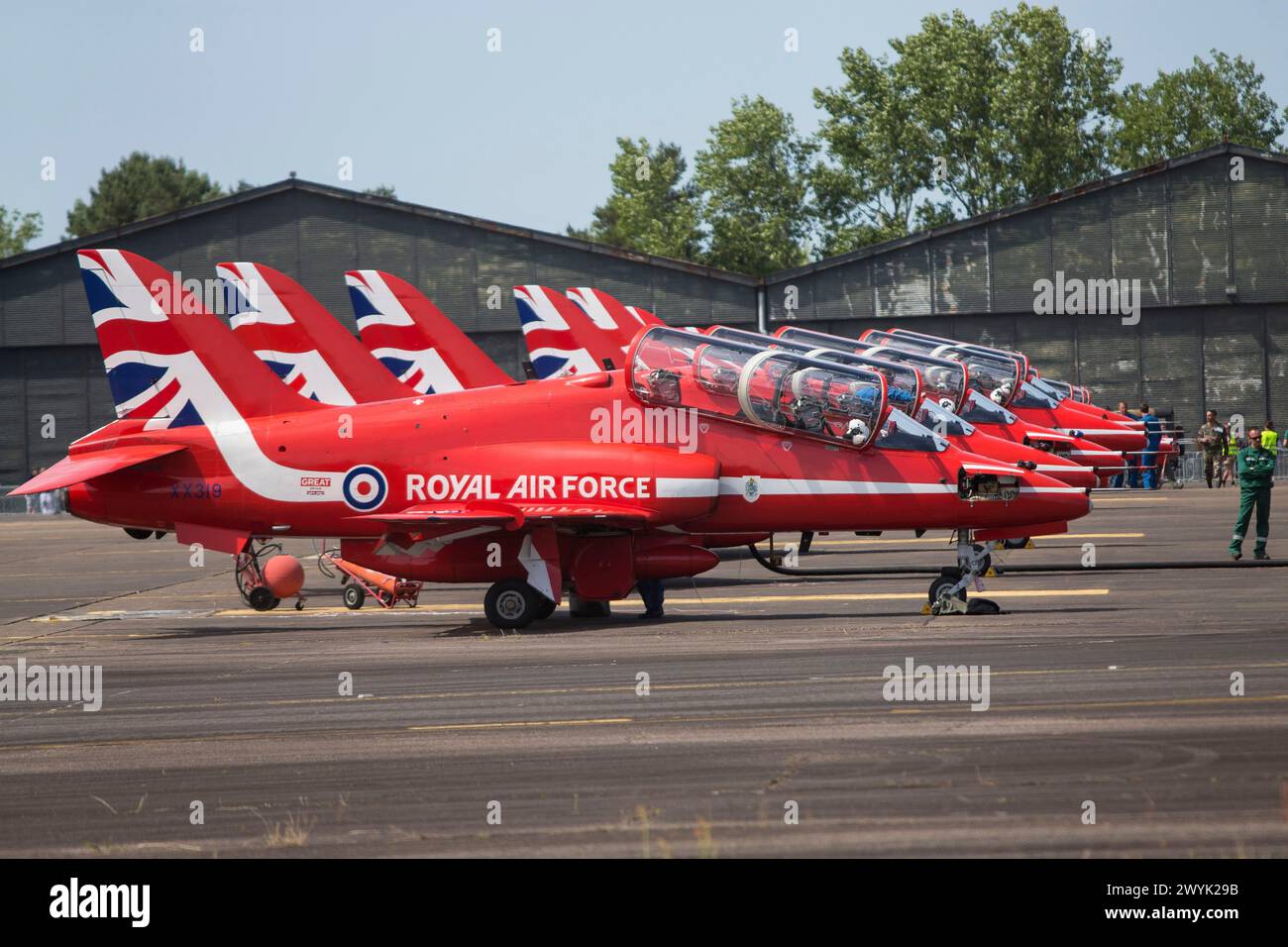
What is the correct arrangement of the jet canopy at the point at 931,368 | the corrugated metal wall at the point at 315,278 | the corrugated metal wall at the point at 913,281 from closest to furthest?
the jet canopy at the point at 931,368
the corrugated metal wall at the point at 913,281
the corrugated metal wall at the point at 315,278

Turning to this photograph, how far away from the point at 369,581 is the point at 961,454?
332 inches

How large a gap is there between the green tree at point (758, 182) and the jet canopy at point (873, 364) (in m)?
73.8

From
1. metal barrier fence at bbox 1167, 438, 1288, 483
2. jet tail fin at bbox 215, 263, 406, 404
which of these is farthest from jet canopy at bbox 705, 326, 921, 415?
metal barrier fence at bbox 1167, 438, 1288, 483

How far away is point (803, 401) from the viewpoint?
1706cm

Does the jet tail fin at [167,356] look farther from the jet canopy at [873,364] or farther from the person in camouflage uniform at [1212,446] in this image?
the person in camouflage uniform at [1212,446]

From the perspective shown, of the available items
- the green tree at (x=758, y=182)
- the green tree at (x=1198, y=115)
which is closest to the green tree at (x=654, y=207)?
the green tree at (x=758, y=182)

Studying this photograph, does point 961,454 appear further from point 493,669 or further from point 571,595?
point 493,669

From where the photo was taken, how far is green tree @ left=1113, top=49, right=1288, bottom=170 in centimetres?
9269

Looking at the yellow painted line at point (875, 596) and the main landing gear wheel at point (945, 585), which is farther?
the yellow painted line at point (875, 596)

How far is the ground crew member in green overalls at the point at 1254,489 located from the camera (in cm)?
2183

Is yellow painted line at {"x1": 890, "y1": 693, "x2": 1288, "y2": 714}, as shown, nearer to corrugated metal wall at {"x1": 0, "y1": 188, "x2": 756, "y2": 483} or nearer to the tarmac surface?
the tarmac surface

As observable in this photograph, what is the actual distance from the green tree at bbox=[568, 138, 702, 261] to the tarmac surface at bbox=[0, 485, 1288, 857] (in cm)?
8022

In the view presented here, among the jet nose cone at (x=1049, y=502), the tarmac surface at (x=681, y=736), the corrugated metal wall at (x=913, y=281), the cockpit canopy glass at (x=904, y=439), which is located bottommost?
the tarmac surface at (x=681, y=736)
